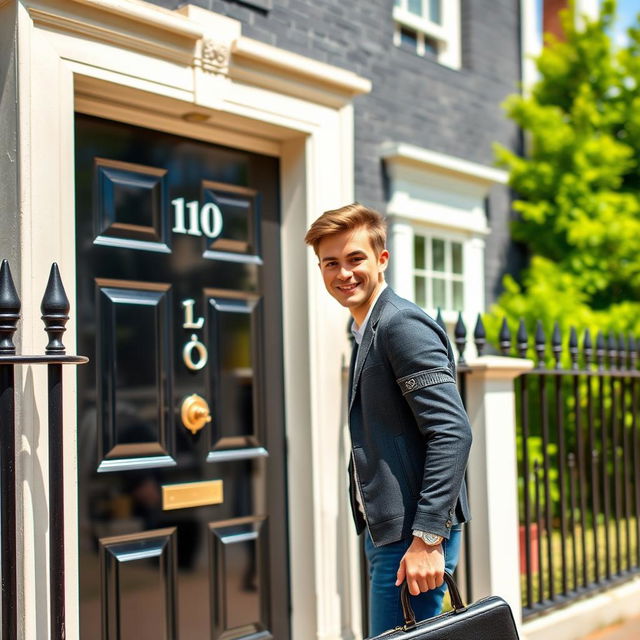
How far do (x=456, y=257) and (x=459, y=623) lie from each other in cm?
429

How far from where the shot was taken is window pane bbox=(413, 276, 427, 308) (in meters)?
6.09

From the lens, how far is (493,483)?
14.7 feet

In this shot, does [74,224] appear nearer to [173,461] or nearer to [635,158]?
[173,461]

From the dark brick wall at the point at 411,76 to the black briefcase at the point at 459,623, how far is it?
288 cm

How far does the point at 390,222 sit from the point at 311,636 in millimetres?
2716

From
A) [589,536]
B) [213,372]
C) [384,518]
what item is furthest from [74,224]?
[589,536]

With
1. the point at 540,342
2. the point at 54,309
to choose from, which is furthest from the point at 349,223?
the point at 540,342

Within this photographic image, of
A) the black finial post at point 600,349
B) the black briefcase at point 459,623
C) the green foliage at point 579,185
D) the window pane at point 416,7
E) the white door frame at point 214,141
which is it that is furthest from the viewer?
the green foliage at point 579,185

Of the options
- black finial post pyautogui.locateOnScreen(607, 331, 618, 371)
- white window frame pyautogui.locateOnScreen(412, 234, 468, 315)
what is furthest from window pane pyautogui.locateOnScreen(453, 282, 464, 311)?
black finial post pyautogui.locateOnScreen(607, 331, 618, 371)

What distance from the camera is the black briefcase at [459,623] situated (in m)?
2.43

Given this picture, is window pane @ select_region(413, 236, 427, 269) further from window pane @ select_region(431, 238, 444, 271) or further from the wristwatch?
the wristwatch

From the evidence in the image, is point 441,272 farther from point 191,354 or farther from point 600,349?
point 191,354

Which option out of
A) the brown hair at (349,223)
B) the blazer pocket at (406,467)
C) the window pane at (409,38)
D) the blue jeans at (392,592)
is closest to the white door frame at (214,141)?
the brown hair at (349,223)

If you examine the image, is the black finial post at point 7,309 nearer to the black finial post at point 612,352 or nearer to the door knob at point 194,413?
the door knob at point 194,413
